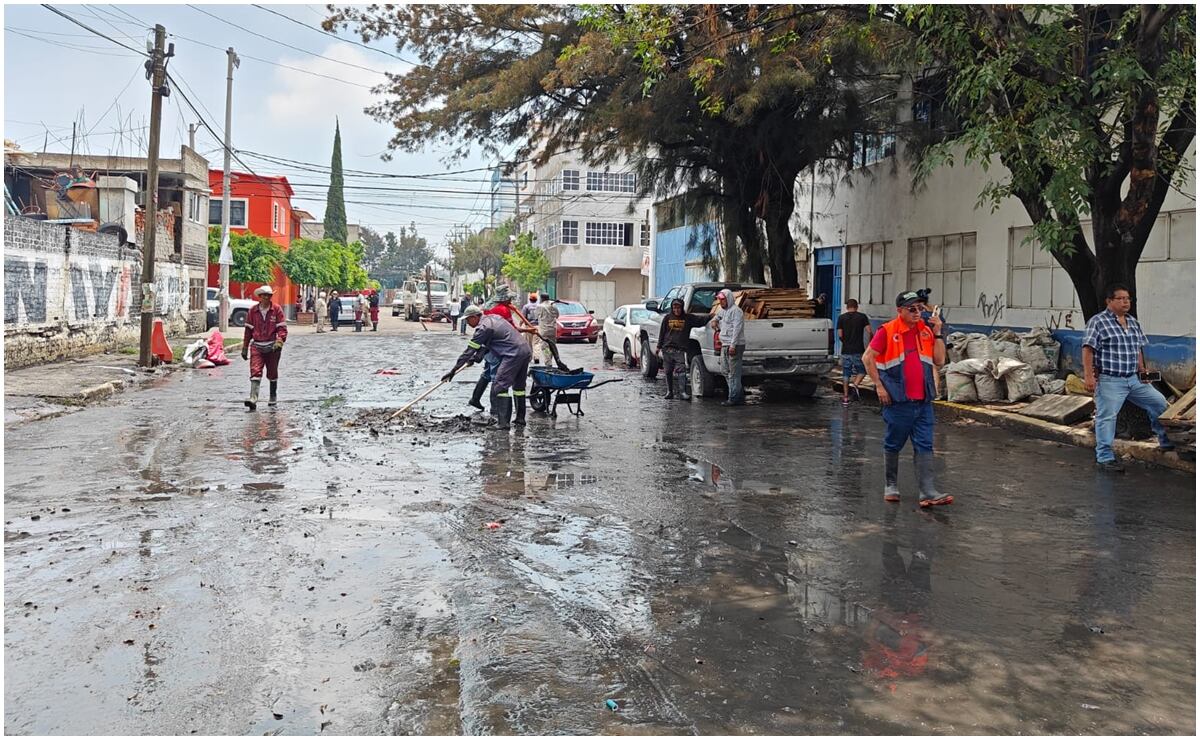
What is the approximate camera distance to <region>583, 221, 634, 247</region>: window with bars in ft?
215

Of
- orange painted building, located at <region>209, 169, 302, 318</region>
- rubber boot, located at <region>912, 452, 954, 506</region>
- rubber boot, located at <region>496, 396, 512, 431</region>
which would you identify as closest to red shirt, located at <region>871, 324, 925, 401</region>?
rubber boot, located at <region>912, 452, 954, 506</region>

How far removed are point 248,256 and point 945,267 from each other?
38.3 metres

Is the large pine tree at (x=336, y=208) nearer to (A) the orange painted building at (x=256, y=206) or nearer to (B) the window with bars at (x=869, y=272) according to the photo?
(A) the orange painted building at (x=256, y=206)

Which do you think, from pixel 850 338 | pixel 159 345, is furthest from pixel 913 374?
pixel 159 345

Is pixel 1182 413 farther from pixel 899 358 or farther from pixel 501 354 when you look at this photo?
pixel 501 354

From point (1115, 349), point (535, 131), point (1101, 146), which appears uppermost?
point (535, 131)

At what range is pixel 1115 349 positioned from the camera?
1070 centimetres

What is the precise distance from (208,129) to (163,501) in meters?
30.6

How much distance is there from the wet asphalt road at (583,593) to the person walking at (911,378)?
1.60 feet

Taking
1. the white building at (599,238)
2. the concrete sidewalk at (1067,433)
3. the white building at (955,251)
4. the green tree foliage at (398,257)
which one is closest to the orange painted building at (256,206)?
the white building at (599,238)

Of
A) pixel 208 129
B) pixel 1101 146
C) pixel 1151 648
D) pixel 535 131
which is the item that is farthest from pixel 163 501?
pixel 208 129

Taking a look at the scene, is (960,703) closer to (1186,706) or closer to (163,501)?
(1186,706)

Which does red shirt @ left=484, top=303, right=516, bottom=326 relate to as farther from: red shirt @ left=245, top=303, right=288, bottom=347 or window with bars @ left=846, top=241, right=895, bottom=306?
window with bars @ left=846, top=241, right=895, bottom=306

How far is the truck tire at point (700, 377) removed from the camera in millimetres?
18000
